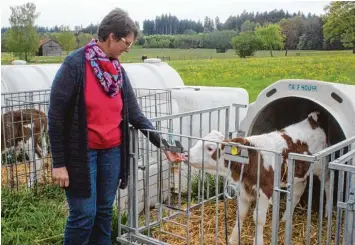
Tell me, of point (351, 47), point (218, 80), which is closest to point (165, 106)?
point (218, 80)

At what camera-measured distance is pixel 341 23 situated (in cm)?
4859

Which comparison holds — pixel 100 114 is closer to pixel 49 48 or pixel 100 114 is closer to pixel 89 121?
pixel 89 121

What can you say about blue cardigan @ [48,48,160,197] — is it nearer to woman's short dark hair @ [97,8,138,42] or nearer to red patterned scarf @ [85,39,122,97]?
red patterned scarf @ [85,39,122,97]

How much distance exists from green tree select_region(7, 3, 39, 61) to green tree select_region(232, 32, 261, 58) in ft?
69.6

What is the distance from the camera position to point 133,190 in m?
3.57

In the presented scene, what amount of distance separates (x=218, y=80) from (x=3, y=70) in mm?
15736

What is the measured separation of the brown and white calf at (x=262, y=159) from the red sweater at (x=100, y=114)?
27.2 inches

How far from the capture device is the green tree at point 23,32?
152 feet

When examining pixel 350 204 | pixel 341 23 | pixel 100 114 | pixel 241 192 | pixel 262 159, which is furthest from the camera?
pixel 341 23

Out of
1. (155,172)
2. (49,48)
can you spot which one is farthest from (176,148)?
(49,48)

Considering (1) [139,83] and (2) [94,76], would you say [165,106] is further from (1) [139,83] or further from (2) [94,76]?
(2) [94,76]

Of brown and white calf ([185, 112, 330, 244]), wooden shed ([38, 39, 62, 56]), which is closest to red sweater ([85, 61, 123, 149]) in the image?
brown and white calf ([185, 112, 330, 244])

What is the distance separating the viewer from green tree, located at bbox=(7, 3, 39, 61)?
46.5m

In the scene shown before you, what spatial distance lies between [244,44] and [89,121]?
45.6 meters
